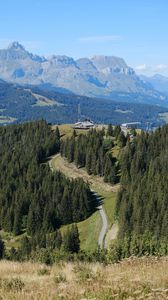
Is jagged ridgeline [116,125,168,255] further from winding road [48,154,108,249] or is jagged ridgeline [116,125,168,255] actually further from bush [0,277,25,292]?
bush [0,277,25,292]

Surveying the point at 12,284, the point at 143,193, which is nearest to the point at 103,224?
the point at 143,193

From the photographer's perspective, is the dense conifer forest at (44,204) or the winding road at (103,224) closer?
the winding road at (103,224)

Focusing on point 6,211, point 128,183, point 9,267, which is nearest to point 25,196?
point 6,211

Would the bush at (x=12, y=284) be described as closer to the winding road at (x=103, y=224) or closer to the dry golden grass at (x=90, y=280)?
the dry golden grass at (x=90, y=280)

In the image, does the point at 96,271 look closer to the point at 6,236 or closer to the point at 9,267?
the point at 9,267

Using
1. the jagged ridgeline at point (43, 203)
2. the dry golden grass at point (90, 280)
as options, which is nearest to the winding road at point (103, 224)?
the jagged ridgeline at point (43, 203)

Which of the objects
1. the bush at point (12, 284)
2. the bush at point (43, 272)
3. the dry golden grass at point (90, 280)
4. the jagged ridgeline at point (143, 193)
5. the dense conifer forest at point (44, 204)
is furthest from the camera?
the dense conifer forest at point (44, 204)
